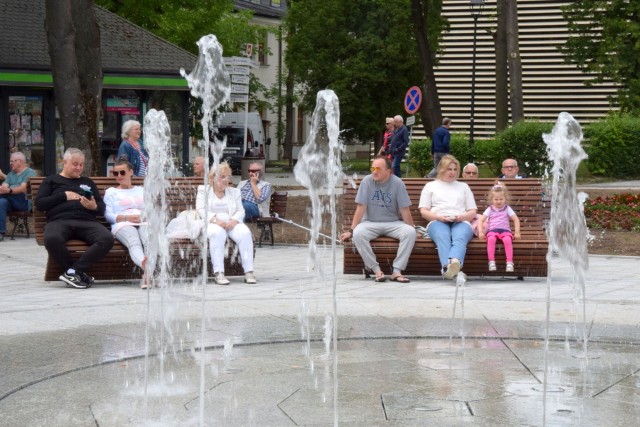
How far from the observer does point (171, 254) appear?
41.5 feet

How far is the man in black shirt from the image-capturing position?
12.2 metres

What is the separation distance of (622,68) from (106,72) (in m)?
22.5

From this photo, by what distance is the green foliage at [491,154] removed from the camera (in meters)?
35.7

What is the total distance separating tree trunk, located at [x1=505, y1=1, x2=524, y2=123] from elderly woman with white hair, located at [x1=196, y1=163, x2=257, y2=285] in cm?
2218

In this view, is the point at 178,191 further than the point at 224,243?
Yes

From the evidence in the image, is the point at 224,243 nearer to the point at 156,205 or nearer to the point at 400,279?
the point at 156,205

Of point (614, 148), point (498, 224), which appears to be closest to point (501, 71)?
point (614, 148)

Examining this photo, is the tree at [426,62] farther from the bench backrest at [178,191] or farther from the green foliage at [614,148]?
the bench backrest at [178,191]

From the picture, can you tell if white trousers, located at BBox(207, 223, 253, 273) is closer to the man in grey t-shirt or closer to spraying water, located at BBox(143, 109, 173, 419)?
spraying water, located at BBox(143, 109, 173, 419)

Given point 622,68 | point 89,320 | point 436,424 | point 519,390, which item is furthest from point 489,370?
point 622,68

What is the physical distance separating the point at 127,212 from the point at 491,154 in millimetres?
24479

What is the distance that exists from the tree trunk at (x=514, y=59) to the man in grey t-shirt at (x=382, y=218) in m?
21.6

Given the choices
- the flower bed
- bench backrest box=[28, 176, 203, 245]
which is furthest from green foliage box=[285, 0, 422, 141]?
bench backrest box=[28, 176, 203, 245]

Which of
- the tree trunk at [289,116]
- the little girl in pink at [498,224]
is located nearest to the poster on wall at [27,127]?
the little girl in pink at [498,224]
